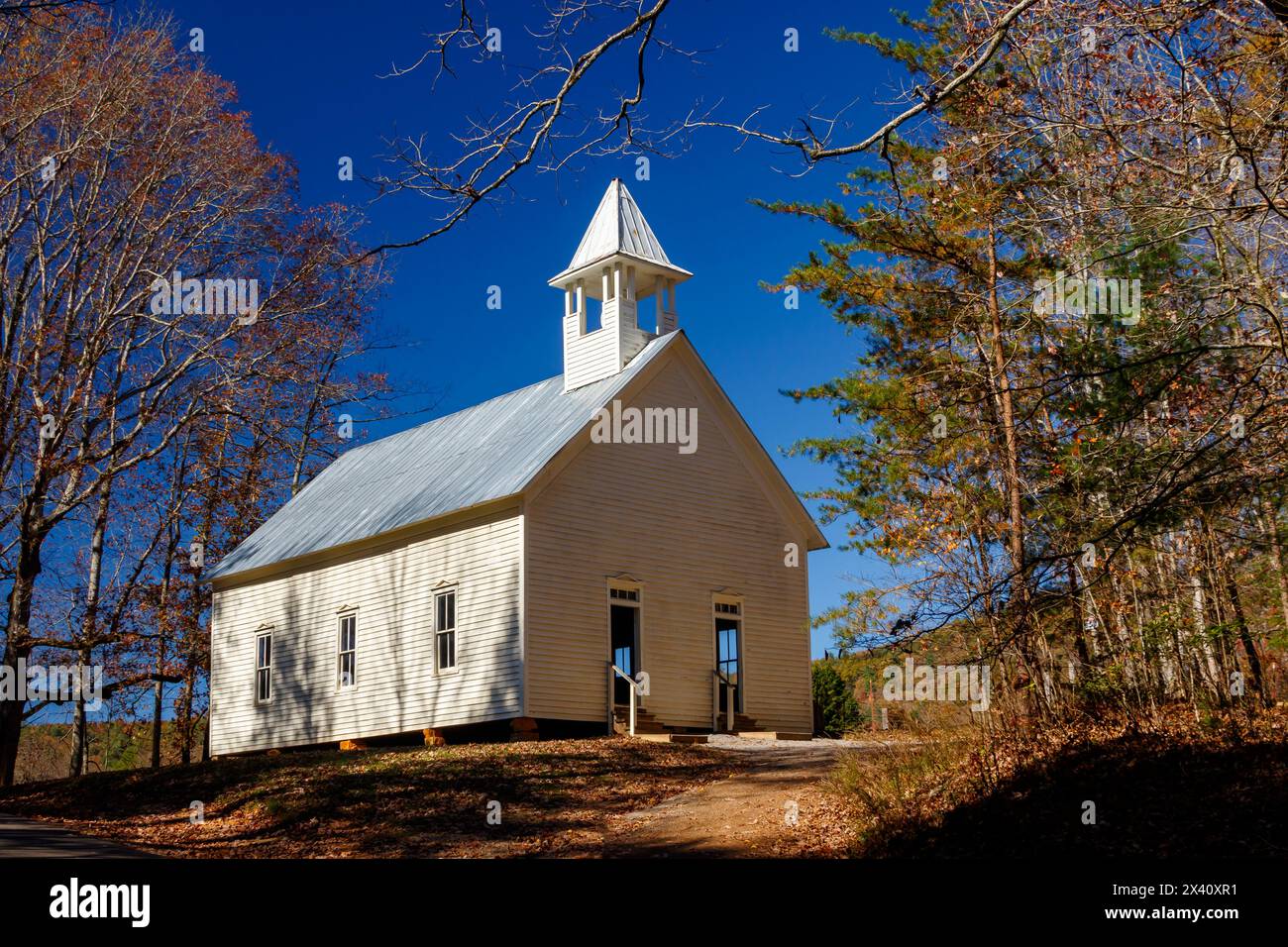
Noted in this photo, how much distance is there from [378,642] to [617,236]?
32.6ft

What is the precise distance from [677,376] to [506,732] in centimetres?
816

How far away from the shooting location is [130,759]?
5331cm

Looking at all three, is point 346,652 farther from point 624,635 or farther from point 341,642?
point 624,635

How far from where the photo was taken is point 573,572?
2400 centimetres

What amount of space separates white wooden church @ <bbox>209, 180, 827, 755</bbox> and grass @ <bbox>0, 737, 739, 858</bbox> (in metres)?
2.16

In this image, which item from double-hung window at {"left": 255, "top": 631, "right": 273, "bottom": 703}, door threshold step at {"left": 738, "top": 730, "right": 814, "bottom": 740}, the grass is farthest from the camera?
double-hung window at {"left": 255, "top": 631, "right": 273, "bottom": 703}

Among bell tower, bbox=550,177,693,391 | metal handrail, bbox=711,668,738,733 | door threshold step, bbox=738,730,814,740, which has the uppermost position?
bell tower, bbox=550,177,693,391

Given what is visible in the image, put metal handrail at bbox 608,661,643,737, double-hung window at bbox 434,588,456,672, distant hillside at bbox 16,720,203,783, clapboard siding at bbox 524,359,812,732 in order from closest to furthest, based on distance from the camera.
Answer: metal handrail at bbox 608,661,643,737 → clapboard siding at bbox 524,359,812,732 → double-hung window at bbox 434,588,456,672 → distant hillside at bbox 16,720,203,783

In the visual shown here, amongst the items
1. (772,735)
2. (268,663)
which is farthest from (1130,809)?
(268,663)

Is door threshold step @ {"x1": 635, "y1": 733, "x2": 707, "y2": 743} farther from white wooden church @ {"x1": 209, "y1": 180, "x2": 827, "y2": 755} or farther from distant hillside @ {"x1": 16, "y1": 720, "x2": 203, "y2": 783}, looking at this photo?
distant hillside @ {"x1": 16, "y1": 720, "x2": 203, "y2": 783}

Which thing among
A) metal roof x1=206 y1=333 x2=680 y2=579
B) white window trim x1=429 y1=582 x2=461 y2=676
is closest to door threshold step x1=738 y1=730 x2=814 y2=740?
white window trim x1=429 y1=582 x2=461 y2=676

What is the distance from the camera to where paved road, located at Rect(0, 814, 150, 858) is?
1423 centimetres
